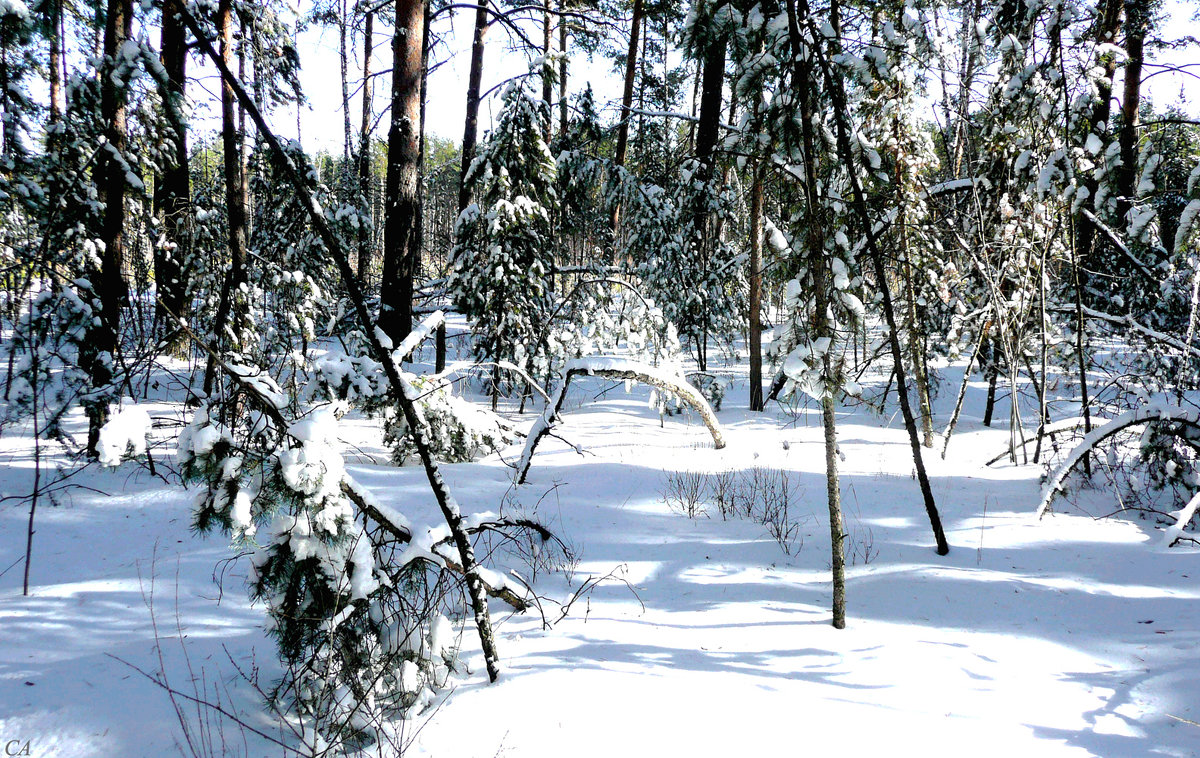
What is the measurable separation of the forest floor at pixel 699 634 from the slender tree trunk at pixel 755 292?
4093 millimetres

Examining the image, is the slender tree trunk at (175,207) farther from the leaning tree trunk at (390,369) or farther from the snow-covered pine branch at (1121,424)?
the snow-covered pine branch at (1121,424)

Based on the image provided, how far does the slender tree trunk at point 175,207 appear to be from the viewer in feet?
22.8

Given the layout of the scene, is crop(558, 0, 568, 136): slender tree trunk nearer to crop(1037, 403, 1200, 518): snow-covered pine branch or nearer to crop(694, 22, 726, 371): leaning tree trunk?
crop(694, 22, 726, 371): leaning tree trunk

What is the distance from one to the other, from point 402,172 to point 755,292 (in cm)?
582

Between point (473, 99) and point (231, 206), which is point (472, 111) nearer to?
point (473, 99)

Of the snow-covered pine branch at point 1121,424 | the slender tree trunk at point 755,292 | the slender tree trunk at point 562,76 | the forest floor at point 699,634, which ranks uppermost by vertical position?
the slender tree trunk at point 562,76

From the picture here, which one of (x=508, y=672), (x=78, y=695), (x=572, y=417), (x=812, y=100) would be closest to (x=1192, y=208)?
(x=812, y=100)

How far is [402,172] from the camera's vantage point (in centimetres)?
594

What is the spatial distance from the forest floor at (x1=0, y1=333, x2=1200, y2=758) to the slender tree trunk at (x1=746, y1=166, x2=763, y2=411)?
4.09 meters

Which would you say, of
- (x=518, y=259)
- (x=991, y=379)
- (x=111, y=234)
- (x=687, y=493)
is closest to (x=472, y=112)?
(x=518, y=259)

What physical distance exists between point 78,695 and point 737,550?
12.5ft

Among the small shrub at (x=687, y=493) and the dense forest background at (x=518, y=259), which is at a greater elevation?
the dense forest background at (x=518, y=259)

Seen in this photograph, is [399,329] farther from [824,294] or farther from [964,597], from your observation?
[964,597]

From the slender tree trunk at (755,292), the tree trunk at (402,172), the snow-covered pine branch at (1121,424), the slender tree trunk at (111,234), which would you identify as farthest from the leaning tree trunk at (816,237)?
the slender tree trunk at (111,234)
